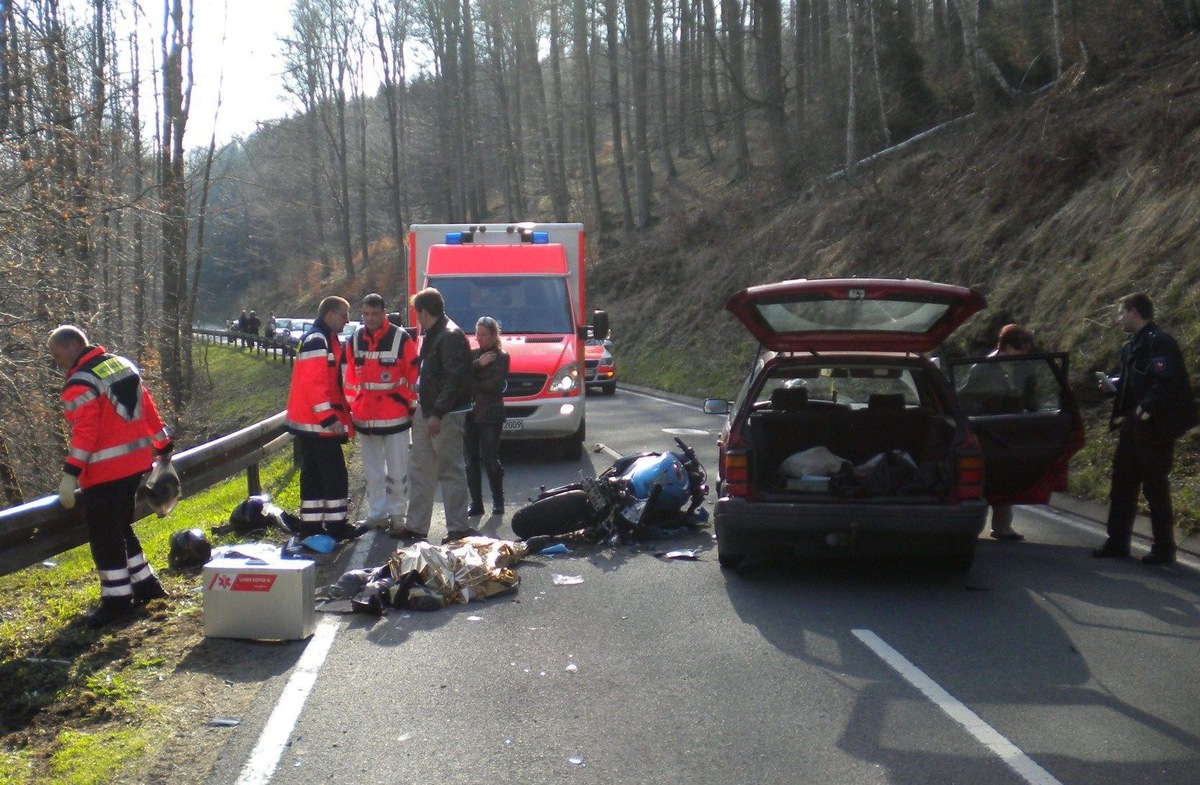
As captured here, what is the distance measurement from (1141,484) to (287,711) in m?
6.51

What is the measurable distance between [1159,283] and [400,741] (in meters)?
12.4

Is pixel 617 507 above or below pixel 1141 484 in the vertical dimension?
below

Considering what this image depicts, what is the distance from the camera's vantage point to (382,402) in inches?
389

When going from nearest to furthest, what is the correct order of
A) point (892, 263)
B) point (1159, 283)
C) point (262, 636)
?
point (262, 636) < point (1159, 283) < point (892, 263)

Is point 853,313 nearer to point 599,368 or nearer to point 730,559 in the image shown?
point 730,559

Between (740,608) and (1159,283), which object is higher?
(1159,283)

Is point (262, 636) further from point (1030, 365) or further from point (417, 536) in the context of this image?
point (1030, 365)

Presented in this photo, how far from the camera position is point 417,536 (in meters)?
9.90

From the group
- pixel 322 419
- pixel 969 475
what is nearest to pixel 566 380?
pixel 322 419

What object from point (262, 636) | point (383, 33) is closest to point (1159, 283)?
point (262, 636)

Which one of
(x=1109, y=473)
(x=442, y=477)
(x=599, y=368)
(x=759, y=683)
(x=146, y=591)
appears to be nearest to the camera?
(x=759, y=683)

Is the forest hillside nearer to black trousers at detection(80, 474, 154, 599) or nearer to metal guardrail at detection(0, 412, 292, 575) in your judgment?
metal guardrail at detection(0, 412, 292, 575)

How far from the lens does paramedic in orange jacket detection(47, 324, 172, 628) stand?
7.01m

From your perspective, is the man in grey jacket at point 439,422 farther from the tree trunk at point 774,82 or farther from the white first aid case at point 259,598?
the tree trunk at point 774,82
